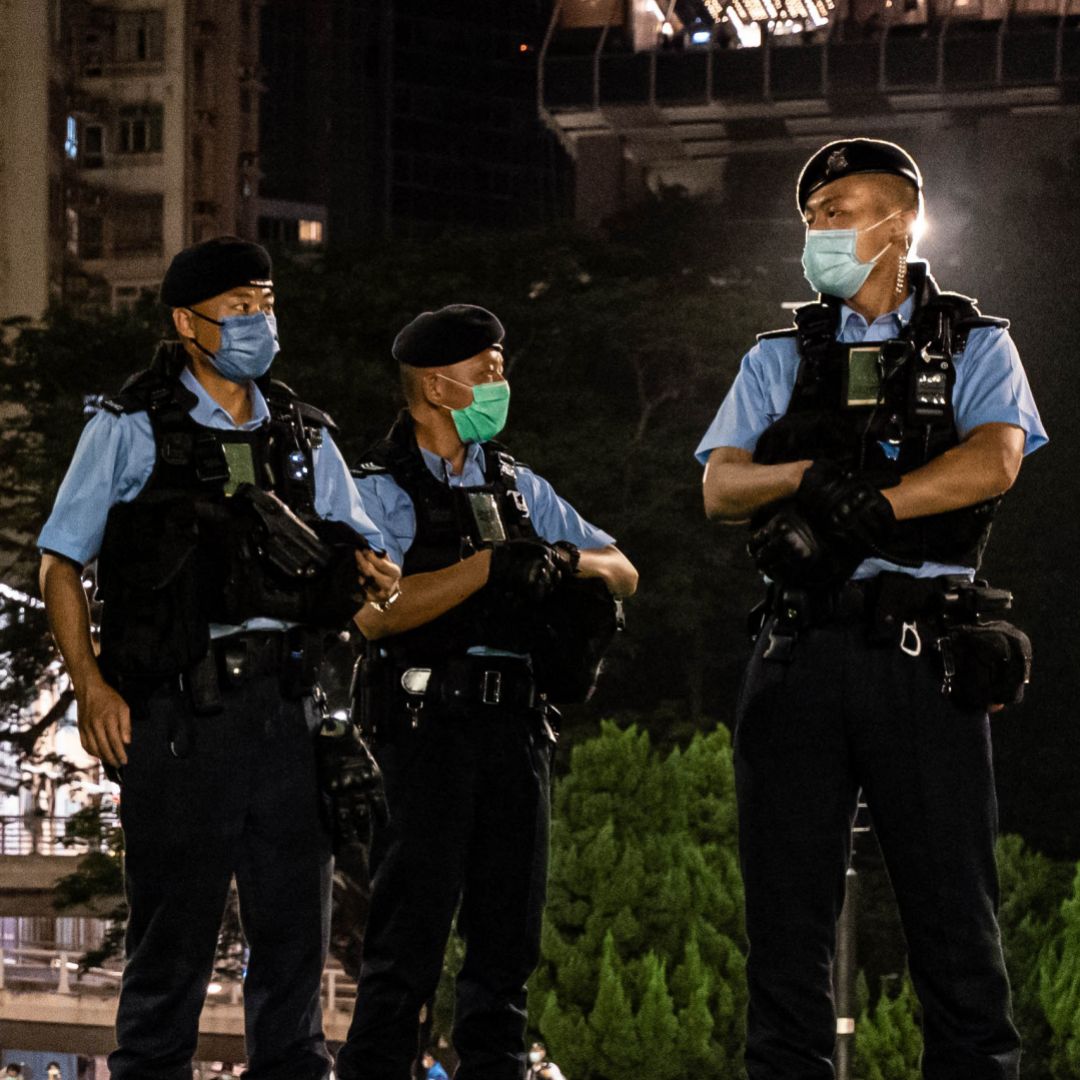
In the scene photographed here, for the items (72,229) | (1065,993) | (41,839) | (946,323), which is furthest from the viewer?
(72,229)

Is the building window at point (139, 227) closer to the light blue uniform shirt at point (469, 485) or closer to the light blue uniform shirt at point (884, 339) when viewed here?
the light blue uniform shirt at point (469, 485)

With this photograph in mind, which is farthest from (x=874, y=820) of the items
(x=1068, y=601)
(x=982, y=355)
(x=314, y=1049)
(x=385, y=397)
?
(x=1068, y=601)

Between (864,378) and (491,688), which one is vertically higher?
(864,378)

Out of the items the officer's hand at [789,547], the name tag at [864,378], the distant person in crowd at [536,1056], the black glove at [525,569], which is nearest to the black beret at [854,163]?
the name tag at [864,378]

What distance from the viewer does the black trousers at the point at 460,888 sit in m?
6.69

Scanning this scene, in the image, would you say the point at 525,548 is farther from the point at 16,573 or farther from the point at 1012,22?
the point at 1012,22

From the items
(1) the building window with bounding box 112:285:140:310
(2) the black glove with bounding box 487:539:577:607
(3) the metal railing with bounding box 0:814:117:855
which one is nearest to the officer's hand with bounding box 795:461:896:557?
(2) the black glove with bounding box 487:539:577:607

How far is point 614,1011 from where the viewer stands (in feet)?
83.0

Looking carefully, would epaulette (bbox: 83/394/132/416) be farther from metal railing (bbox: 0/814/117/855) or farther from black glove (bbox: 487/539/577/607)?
metal railing (bbox: 0/814/117/855)

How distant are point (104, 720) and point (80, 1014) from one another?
39.9 m

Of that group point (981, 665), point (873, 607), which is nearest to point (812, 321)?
point (873, 607)

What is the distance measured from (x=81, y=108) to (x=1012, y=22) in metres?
26.5

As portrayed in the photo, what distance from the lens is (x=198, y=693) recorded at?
19.6 ft

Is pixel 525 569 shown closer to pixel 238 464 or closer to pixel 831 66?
pixel 238 464
